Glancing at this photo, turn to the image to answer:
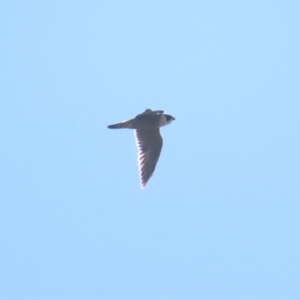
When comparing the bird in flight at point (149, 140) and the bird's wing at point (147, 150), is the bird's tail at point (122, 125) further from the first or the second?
the bird's wing at point (147, 150)

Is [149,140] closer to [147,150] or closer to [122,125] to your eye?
[147,150]

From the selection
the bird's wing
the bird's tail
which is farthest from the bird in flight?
the bird's tail

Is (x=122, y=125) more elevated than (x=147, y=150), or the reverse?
(x=122, y=125)

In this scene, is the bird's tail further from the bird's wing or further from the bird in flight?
the bird's wing

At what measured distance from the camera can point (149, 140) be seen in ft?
53.3

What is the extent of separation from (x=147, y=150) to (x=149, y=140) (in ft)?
0.72

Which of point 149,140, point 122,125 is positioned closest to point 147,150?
point 149,140

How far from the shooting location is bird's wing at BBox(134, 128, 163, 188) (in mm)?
16203

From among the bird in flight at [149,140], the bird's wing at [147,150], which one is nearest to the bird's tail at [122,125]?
the bird in flight at [149,140]

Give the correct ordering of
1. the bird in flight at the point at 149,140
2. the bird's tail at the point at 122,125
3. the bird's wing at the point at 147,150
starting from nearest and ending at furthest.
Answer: the bird's tail at the point at 122,125
the bird in flight at the point at 149,140
the bird's wing at the point at 147,150

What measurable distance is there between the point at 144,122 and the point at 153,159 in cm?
85

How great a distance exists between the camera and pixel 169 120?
16.3 metres

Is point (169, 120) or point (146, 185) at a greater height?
point (169, 120)

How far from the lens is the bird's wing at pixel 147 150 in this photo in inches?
638
